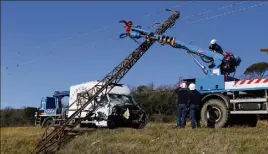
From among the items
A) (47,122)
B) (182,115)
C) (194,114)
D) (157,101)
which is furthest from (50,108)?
(194,114)

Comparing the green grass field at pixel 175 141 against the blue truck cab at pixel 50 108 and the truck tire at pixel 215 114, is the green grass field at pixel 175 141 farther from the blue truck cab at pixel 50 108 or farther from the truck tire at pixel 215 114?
the blue truck cab at pixel 50 108

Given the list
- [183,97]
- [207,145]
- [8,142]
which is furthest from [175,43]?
[8,142]

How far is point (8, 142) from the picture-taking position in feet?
62.3

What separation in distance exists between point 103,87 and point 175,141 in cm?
934

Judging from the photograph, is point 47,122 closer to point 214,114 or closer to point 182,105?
point 182,105

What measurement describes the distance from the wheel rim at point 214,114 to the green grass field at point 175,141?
5.97 ft

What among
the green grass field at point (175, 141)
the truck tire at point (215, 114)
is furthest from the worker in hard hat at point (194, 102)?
the green grass field at point (175, 141)

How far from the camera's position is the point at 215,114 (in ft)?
49.3

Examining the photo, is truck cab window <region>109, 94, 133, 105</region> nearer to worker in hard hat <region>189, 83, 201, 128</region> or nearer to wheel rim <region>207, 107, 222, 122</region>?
worker in hard hat <region>189, 83, 201, 128</region>

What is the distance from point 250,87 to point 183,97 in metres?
2.61

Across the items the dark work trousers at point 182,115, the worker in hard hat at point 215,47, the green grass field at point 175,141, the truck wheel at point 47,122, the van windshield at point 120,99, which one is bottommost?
the green grass field at point 175,141

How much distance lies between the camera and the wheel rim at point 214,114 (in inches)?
581

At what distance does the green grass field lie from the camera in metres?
10.4

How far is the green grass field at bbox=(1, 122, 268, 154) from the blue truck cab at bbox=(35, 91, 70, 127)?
12779mm
